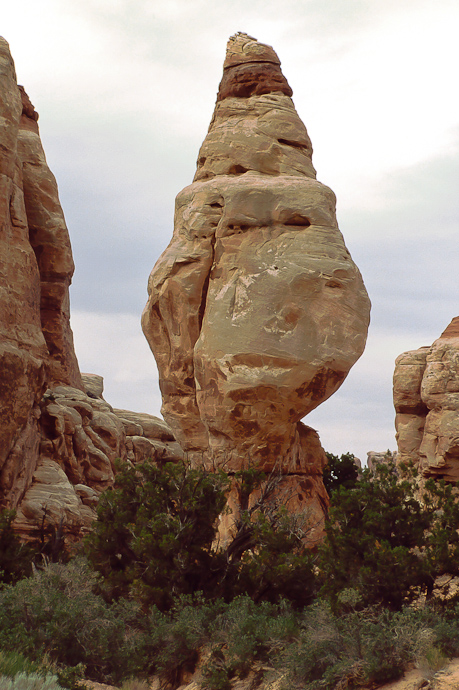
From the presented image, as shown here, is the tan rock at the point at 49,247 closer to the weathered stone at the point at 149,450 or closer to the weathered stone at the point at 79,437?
the weathered stone at the point at 79,437

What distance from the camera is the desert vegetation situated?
454 inches

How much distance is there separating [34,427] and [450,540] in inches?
641

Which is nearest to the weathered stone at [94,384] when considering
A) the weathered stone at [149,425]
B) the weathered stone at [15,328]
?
the weathered stone at [149,425]

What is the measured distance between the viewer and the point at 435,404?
92.9ft

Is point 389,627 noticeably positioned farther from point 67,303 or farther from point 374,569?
point 67,303

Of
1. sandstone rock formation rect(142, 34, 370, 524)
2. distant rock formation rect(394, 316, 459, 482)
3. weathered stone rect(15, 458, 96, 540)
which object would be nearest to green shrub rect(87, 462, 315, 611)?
sandstone rock formation rect(142, 34, 370, 524)

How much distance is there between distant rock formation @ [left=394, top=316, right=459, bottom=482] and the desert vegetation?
12.2 m

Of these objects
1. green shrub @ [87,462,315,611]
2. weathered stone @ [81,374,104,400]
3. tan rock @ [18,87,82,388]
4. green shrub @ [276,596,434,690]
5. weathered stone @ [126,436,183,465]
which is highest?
tan rock @ [18,87,82,388]

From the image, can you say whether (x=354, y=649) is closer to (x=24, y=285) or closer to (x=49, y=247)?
(x=24, y=285)

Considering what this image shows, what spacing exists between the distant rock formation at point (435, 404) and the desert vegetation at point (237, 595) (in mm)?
12210

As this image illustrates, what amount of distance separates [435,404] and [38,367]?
44.5ft

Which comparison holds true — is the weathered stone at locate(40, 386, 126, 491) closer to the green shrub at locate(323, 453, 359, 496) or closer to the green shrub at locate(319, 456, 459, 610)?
the green shrub at locate(323, 453, 359, 496)

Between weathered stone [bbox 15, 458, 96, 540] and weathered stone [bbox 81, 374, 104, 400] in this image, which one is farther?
weathered stone [bbox 81, 374, 104, 400]

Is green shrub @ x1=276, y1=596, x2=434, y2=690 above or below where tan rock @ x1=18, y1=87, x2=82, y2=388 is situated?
below
